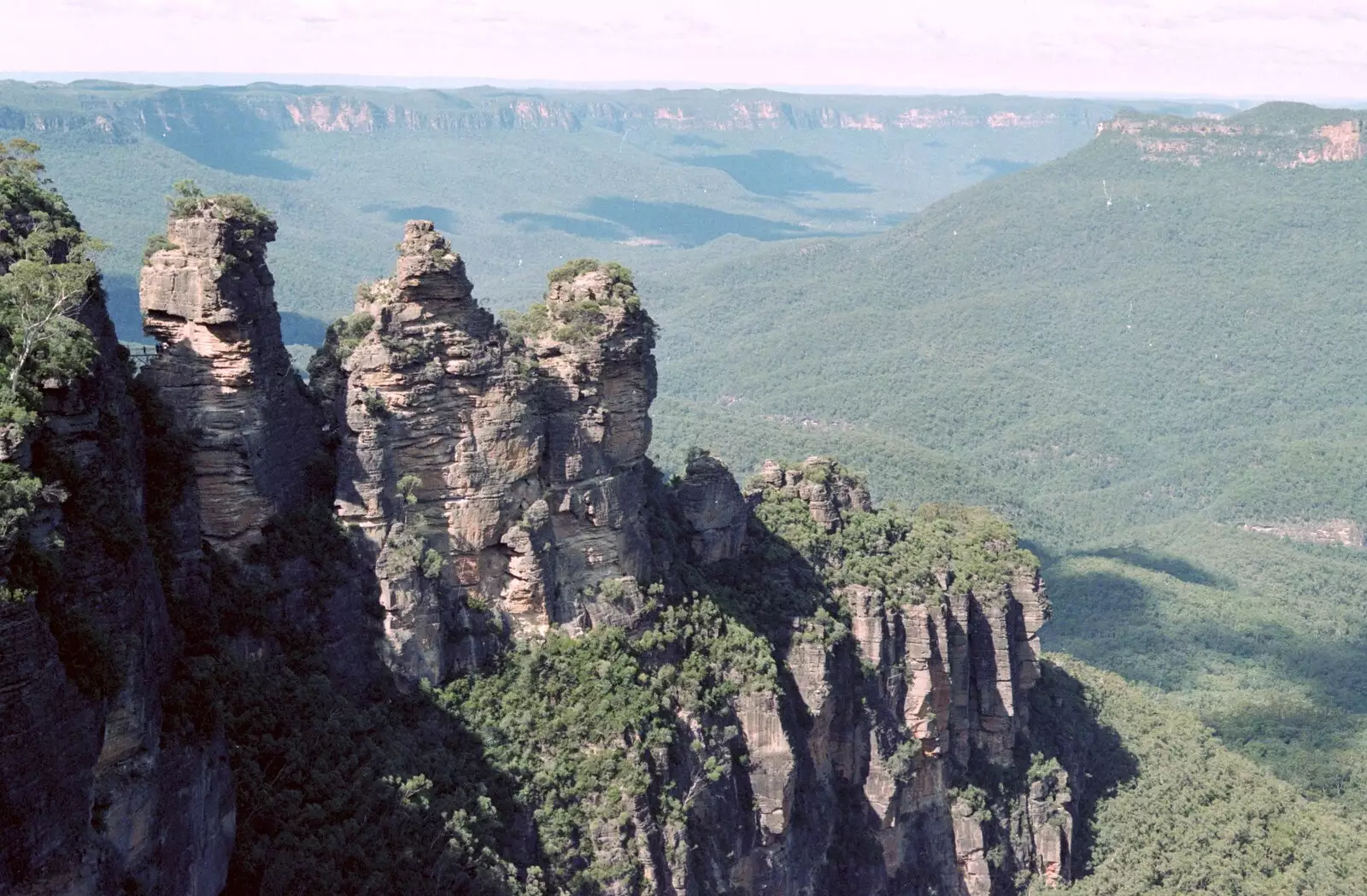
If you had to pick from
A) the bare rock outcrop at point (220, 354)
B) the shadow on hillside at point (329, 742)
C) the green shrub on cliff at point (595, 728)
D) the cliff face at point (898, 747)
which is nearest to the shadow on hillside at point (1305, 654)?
the cliff face at point (898, 747)

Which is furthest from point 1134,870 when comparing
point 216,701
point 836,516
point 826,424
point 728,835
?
point 826,424

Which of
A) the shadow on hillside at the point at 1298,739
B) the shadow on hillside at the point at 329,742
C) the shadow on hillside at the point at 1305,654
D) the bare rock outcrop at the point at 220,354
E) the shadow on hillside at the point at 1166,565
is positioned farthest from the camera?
the shadow on hillside at the point at 1166,565

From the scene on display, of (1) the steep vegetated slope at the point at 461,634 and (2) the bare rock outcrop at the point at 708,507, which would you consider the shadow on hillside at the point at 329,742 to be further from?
(2) the bare rock outcrop at the point at 708,507

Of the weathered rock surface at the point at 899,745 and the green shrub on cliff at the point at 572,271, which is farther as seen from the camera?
the weathered rock surface at the point at 899,745

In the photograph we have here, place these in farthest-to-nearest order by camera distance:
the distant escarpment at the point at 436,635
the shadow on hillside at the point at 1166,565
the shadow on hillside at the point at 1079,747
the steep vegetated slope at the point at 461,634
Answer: the shadow on hillside at the point at 1166,565 → the shadow on hillside at the point at 1079,747 → the steep vegetated slope at the point at 461,634 → the distant escarpment at the point at 436,635

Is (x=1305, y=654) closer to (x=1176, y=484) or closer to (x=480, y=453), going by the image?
(x=1176, y=484)

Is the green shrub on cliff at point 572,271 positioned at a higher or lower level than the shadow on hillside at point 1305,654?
higher

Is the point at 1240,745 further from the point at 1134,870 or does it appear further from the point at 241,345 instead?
the point at 241,345

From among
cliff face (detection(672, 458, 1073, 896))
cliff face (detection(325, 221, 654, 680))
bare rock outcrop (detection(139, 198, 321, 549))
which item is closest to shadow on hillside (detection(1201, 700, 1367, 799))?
cliff face (detection(672, 458, 1073, 896))
